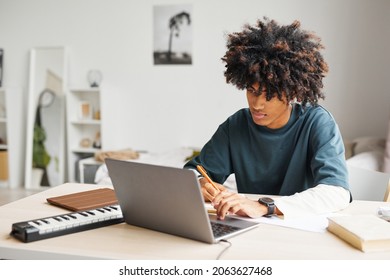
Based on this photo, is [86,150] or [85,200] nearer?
[85,200]

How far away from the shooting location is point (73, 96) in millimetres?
4688

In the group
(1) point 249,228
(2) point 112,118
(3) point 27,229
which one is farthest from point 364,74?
(3) point 27,229

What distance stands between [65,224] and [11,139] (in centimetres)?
404

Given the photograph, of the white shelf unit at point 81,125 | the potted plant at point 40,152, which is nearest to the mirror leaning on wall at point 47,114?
the potted plant at point 40,152

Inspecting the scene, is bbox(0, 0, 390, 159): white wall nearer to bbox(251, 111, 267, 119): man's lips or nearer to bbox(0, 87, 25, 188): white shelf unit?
bbox(0, 87, 25, 188): white shelf unit

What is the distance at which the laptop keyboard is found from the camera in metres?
1.13

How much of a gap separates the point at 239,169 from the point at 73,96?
3.20 m

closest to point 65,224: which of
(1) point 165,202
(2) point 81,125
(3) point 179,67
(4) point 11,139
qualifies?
(1) point 165,202

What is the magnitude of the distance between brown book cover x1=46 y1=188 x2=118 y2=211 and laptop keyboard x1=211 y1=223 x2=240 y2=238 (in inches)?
14.9

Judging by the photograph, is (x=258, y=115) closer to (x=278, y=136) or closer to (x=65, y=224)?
(x=278, y=136)

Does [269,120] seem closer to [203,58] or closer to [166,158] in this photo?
[166,158]

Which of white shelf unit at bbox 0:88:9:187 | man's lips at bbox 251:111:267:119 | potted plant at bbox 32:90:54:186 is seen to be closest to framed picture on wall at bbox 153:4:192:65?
potted plant at bbox 32:90:54:186

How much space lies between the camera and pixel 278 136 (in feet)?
5.68
